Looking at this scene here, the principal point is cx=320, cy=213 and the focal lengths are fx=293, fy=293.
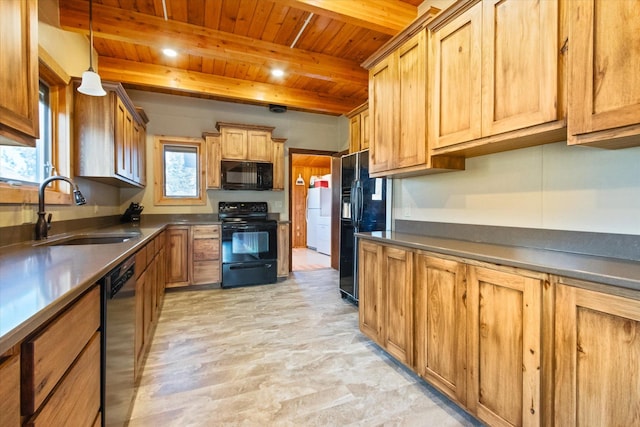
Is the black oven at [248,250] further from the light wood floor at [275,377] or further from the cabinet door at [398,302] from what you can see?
the cabinet door at [398,302]

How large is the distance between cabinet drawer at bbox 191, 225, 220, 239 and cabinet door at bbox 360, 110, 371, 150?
227 centimetres

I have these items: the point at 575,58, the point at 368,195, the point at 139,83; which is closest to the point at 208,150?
the point at 139,83

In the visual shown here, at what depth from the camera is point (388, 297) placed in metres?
2.17

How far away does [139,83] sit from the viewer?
3637 mm

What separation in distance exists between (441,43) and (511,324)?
5.73ft

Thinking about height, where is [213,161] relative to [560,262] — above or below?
above

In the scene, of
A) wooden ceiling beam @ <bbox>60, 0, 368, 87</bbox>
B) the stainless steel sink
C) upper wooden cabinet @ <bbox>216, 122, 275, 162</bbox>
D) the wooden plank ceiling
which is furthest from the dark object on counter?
wooden ceiling beam @ <bbox>60, 0, 368, 87</bbox>

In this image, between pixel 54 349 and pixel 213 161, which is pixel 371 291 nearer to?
pixel 54 349

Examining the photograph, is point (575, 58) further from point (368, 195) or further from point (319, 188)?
point (319, 188)

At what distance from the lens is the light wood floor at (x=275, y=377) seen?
5.37 ft

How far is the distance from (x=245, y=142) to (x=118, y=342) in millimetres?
3446

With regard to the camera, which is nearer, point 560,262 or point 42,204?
point 560,262

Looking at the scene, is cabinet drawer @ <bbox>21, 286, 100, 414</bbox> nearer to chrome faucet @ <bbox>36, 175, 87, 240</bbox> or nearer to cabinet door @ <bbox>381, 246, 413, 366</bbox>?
chrome faucet @ <bbox>36, 175, 87, 240</bbox>

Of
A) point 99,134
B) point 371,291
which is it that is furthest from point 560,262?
point 99,134
